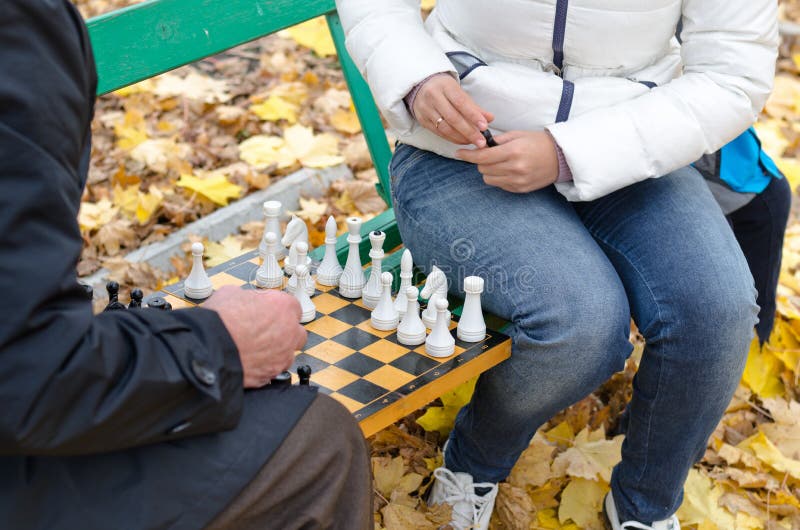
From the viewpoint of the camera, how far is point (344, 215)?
3.70m

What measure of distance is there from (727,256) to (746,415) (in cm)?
96

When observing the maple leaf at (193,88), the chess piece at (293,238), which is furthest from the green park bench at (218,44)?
the maple leaf at (193,88)

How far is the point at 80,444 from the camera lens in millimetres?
1395

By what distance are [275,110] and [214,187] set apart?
0.66 m

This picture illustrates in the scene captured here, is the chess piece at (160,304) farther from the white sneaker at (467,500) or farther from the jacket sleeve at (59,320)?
the white sneaker at (467,500)

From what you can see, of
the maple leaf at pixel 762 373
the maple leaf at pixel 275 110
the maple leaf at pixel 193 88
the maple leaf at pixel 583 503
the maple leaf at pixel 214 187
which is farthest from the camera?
the maple leaf at pixel 193 88

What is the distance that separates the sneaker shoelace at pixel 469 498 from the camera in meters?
2.37

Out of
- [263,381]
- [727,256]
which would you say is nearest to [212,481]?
[263,381]

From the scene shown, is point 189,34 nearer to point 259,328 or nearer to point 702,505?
point 259,328

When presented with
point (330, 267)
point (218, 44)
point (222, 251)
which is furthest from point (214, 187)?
point (330, 267)

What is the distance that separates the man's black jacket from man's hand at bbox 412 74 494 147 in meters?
0.80

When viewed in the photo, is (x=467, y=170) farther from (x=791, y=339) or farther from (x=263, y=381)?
(x=791, y=339)

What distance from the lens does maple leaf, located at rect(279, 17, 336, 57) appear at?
4840 millimetres

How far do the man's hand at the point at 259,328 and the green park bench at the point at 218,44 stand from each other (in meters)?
0.36
